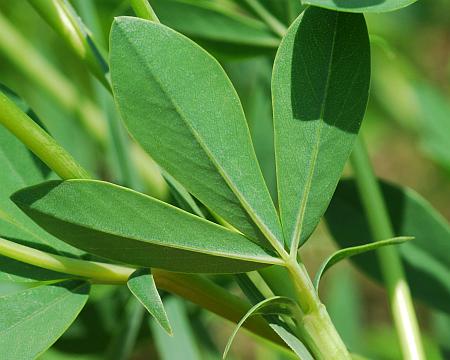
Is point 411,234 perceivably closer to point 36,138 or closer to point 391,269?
point 391,269

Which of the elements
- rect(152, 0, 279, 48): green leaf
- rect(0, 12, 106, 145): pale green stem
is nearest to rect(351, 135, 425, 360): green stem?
rect(152, 0, 279, 48): green leaf

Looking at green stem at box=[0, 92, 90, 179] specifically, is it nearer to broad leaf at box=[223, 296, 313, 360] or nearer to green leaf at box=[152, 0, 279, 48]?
broad leaf at box=[223, 296, 313, 360]

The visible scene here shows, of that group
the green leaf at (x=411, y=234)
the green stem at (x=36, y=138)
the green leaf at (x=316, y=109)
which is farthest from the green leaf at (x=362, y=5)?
the green leaf at (x=411, y=234)

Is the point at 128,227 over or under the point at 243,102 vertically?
over

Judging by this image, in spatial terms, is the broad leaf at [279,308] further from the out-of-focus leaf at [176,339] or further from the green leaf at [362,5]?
the out-of-focus leaf at [176,339]

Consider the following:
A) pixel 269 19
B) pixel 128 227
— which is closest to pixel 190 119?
pixel 128 227

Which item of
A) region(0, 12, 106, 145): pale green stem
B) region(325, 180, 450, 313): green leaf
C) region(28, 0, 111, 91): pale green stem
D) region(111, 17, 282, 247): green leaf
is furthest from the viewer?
region(0, 12, 106, 145): pale green stem
